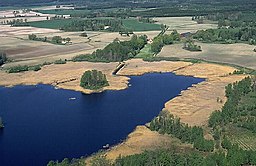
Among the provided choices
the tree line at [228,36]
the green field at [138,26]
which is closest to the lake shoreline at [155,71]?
the tree line at [228,36]

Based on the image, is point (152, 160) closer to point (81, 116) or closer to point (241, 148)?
point (241, 148)

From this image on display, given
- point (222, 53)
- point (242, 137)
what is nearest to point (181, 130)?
point (242, 137)

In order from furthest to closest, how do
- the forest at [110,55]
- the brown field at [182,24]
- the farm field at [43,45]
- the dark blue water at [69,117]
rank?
the brown field at [182,24] → the farm field at [43,45] → the forest at [110,55] → the dark blue water at [69,117]

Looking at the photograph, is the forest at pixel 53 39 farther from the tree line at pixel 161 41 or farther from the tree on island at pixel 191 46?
the tree on island at pixel 191 46

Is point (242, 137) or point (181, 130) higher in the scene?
point (181, 130)

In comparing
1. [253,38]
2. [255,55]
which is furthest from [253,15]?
[255,55]

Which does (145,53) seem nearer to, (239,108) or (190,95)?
(190,95)
